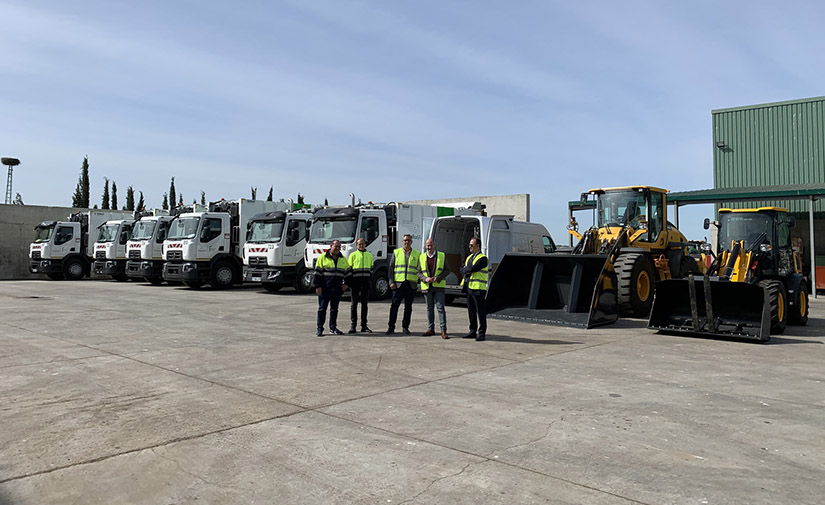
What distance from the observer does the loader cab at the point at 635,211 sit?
547 inches

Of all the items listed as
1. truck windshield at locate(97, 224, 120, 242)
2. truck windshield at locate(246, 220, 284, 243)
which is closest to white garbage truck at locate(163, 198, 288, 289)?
truck windshield at locate(246, 220, 284, 243)

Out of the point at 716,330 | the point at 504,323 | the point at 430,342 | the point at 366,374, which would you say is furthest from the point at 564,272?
the point at 366,374

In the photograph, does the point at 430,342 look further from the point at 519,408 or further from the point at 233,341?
the point at 519,408

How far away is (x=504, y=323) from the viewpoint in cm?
1258

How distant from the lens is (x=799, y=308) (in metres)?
12.2

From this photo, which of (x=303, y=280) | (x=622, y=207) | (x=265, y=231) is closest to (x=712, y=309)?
(x=622, y=207)

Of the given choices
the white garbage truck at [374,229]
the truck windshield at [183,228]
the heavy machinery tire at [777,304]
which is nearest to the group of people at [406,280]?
the heavy machinery tire at [777,304]

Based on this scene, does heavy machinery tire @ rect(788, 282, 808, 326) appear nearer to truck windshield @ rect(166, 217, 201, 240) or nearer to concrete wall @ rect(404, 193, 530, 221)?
concrete wall @ rect(404, 193, 530, 221)

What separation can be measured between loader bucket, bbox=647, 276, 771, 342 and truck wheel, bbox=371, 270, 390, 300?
8.26 m

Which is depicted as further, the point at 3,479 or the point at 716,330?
the point at 716,330

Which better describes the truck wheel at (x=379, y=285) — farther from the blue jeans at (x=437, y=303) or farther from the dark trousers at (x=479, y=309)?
the dark trousers at (x=479, y=309)

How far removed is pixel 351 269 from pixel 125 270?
17.6 metres

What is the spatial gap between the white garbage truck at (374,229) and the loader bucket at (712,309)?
6604 millimetres

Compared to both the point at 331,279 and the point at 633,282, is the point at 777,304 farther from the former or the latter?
the point at 331,279
